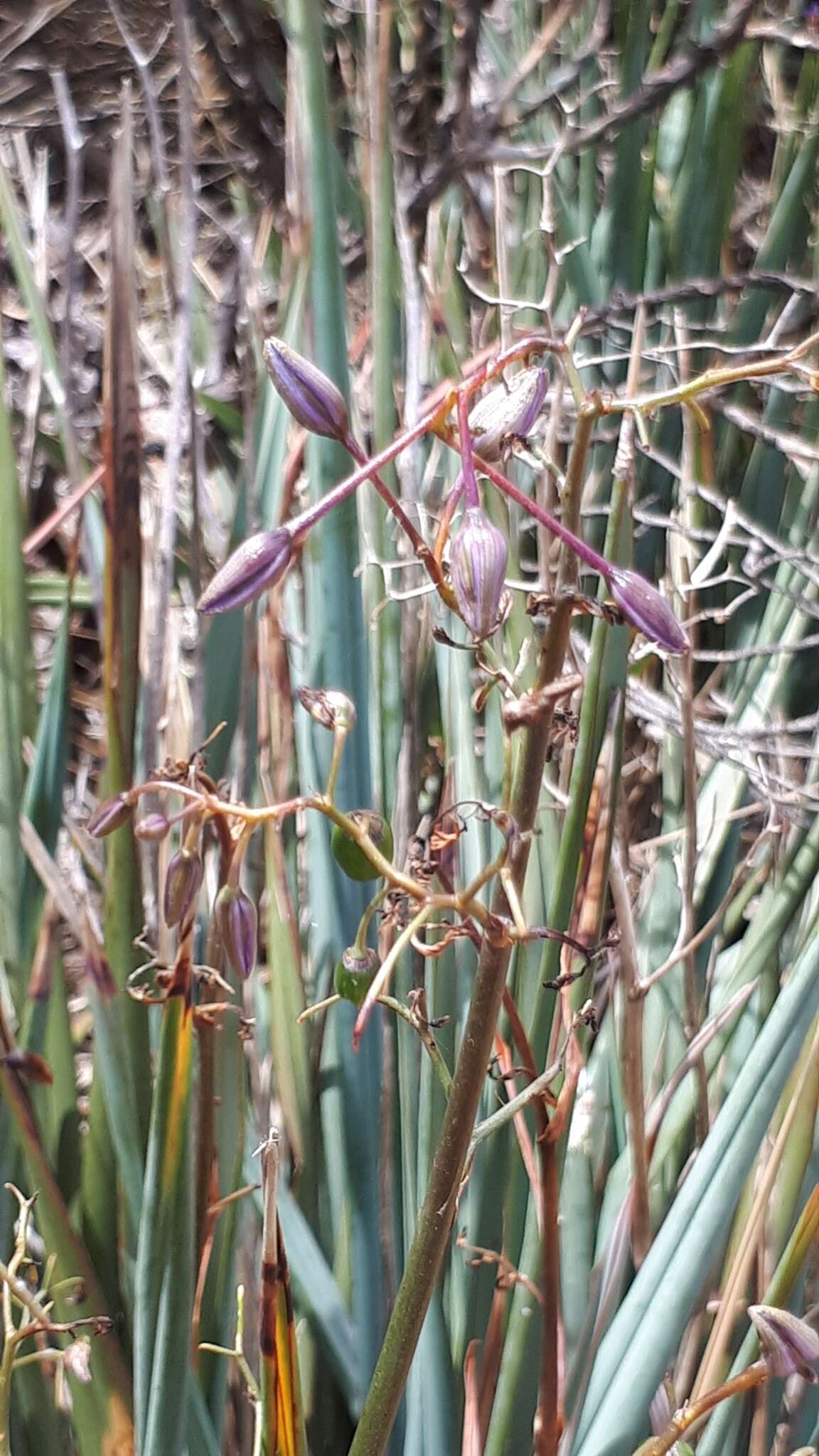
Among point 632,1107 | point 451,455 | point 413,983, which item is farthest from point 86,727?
point 632,1107

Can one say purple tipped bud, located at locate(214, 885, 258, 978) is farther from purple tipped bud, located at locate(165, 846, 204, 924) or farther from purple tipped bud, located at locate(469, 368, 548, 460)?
purple tipped bud, located at locate(469, 368, 548, 460)

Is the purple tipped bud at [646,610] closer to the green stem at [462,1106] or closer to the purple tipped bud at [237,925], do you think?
the green stem at [462,1106]

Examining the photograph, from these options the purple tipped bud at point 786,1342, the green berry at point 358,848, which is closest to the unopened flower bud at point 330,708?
the green berry at point 358,848

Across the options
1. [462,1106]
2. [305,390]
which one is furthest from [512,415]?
[462,1106]

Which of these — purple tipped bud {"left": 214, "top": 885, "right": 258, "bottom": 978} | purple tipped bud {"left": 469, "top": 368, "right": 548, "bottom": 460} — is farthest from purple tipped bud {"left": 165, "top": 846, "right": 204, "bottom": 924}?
purple tipped bud {"left": 469, "top": 368, "right": 548, "bottom": 460}

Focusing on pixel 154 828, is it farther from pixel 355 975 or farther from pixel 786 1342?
pixel 786 1342

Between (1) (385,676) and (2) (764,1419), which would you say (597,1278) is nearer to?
(2) (764,1419)
